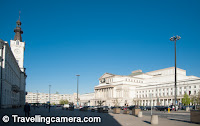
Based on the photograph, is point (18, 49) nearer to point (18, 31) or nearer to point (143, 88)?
point (18, 31)

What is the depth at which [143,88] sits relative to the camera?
137875mm

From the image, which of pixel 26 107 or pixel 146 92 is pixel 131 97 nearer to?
pixel 146 92

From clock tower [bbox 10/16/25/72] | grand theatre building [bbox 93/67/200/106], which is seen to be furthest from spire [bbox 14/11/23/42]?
grand theatre building [bbox 93/67/200/106]

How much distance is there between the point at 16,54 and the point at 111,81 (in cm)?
7129

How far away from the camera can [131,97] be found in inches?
5605

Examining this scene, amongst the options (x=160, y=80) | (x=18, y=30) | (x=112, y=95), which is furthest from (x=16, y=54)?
(x=160, y=80)

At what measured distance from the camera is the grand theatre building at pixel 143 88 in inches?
4574

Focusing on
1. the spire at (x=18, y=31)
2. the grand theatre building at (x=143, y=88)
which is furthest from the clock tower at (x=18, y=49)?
the grand theatre building at (x=143, y=88)

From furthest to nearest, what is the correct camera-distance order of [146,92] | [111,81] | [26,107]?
[111,81] < [146,92] < [26,107]

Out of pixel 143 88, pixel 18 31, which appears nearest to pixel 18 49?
pixel 18 31

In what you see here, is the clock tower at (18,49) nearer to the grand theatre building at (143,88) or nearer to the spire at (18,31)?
the spire at (18,31)

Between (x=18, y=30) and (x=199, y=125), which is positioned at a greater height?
(x=18, y=30)

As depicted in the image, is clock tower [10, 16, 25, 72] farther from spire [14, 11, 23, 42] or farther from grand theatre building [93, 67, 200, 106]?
grand theatre building [93, 67, 200, 106]

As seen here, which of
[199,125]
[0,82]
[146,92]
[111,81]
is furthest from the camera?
[111,81]
